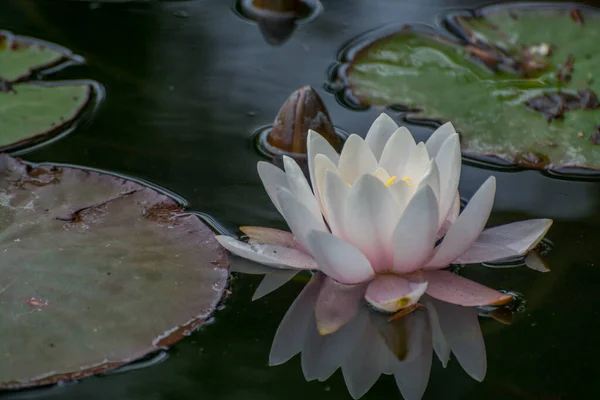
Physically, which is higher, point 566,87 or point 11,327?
point 566,87

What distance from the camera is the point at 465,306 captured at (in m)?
1.68

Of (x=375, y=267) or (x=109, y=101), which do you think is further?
(x=109, y=101)

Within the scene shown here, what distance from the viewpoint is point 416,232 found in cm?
161

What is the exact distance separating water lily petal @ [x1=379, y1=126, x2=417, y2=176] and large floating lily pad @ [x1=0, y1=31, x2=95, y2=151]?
3.58 ft

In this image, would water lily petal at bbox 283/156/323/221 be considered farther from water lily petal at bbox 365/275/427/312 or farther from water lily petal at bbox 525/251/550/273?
water lily petal at bbox 525/251/550/273

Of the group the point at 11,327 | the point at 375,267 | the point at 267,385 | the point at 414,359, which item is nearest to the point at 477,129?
the point at 375,267

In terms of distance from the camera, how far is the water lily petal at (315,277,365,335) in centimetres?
161

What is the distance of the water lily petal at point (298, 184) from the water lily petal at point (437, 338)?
0.32 meters

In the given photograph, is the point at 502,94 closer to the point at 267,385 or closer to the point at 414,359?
the point at 414,359

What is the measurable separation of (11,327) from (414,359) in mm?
821

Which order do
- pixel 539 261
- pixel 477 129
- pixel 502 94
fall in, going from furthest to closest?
1. pixel 502 94
2. pixel 477 129
3. pixel 539 261

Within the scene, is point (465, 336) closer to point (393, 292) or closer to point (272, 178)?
point (393, 292)

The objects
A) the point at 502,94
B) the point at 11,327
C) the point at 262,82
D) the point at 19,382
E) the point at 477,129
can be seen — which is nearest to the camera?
the point at 19,382

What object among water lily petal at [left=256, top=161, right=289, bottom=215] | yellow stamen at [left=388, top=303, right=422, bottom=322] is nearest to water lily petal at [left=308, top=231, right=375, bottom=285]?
yellow stamen at [left=388, top=303, right=422, bottom=322]
